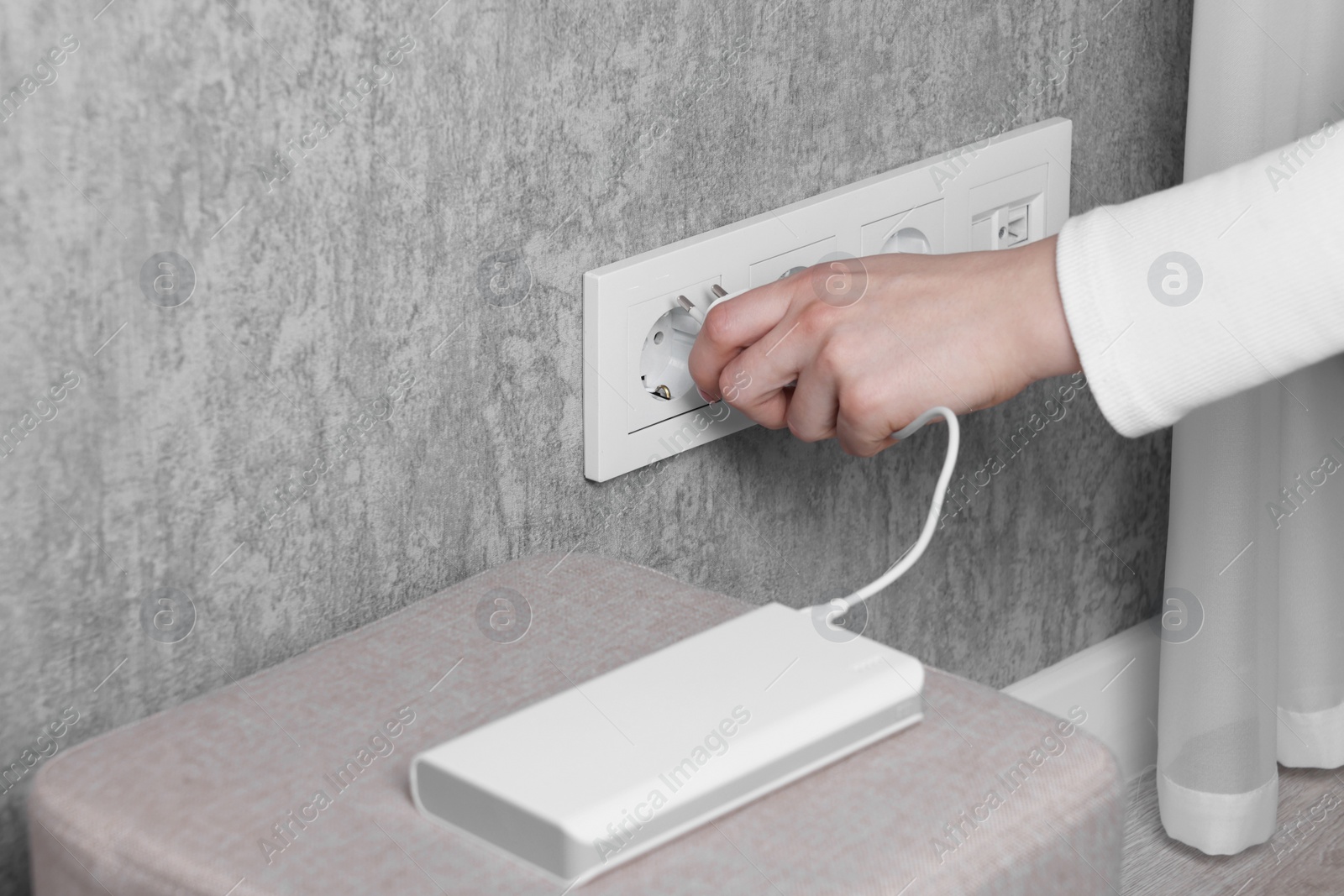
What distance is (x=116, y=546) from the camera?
0.51 m

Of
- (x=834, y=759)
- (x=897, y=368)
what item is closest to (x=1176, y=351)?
(x=897, y=368)

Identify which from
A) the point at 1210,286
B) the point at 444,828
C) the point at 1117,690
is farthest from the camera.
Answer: the point at 1117,690

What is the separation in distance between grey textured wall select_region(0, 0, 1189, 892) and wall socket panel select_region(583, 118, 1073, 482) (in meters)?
0.01

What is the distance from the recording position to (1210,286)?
53 cm

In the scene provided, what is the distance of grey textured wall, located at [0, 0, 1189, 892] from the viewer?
0.48 m

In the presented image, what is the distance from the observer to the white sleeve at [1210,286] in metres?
0.53

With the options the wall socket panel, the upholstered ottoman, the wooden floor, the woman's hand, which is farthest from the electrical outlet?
the wooden floor

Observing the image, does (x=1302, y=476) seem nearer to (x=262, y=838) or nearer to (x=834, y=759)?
(x=834, y=759)

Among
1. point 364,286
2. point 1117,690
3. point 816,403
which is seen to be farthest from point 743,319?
point 1117,690

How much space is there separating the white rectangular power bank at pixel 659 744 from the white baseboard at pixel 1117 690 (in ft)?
1.90

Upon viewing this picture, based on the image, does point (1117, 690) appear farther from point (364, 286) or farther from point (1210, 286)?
point (364, 286)

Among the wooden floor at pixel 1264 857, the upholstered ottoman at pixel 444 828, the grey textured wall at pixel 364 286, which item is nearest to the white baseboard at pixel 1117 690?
the wooden floor at pixel 1264 857

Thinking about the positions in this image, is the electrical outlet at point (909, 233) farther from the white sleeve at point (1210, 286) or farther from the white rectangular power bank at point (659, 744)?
the white rectangular power bank at point (659, 744)

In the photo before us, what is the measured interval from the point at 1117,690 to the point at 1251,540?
0.19 metres
